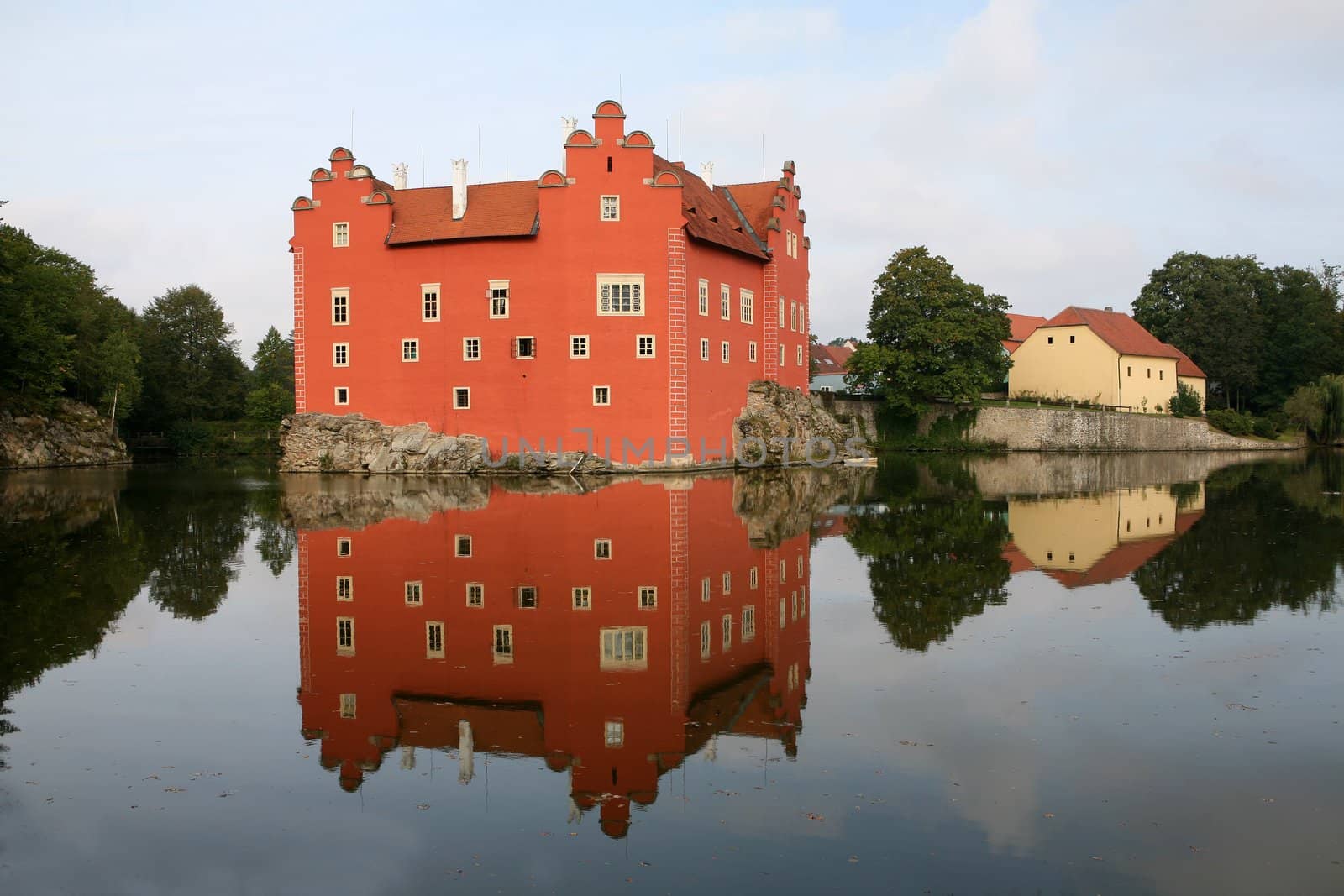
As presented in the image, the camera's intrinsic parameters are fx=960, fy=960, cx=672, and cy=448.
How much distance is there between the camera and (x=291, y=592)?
1373 cm

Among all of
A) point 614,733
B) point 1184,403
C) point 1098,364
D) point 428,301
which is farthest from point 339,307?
point 1184,403

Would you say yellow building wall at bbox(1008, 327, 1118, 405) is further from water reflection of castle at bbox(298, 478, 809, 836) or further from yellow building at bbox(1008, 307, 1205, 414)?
water reflection of castle at bbox(298, 478, 809, 836)

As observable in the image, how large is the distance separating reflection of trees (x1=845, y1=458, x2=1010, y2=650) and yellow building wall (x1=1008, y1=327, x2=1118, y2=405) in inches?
1772

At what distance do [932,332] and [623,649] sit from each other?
53584 mm

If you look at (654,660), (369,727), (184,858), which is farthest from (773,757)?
(184,858)

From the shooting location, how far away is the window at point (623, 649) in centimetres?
943

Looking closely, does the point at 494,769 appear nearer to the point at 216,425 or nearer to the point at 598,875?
the point at 598,875

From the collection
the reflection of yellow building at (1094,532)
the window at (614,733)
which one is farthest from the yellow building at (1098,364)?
the window at (614,733)

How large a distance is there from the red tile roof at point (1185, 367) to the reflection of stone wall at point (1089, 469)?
837 cm

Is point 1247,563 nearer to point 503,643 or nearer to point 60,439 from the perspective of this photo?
point 503,643

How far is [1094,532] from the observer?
2058 centimetres

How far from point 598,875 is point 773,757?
2118 millimetres

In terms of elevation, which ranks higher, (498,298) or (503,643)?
(498,298)

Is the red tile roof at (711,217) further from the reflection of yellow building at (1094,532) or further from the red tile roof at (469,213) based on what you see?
the reflection of yellow building at (1094,532)
